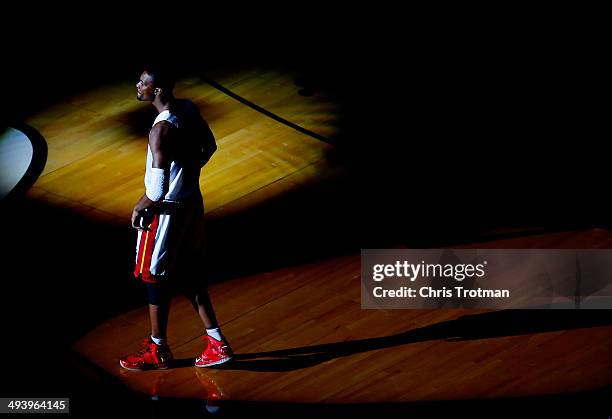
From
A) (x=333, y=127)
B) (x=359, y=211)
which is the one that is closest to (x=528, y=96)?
(x=333, y=127)

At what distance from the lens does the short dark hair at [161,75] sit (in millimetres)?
4680

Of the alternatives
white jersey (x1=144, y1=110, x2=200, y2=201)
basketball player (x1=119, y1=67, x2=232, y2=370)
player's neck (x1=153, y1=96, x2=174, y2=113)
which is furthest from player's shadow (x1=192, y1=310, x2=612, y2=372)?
player's neck (x1=153, y1=96, x2=174, y2=113)

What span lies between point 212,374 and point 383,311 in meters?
0.85

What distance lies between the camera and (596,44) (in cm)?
777

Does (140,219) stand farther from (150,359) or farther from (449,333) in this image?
(449,333)

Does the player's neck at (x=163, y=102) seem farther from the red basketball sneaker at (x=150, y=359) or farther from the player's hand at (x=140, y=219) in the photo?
the red basketball sneaker at (x=150, y=359)

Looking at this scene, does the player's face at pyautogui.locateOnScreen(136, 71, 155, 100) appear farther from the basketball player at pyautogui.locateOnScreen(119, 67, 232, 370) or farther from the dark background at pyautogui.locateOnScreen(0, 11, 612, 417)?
the dark background at pyautogui.locateOnScreen(0, 11, 612, 417)

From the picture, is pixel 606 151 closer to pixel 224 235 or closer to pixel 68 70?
pixel 224 235

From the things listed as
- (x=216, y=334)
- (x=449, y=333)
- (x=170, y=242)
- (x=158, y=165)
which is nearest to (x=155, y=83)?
(x=158, y=165)

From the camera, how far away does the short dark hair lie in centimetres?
468

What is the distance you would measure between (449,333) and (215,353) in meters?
0.98

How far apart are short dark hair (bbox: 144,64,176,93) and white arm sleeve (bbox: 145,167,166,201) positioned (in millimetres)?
325

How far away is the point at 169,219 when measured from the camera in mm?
4793

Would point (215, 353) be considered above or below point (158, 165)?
below
